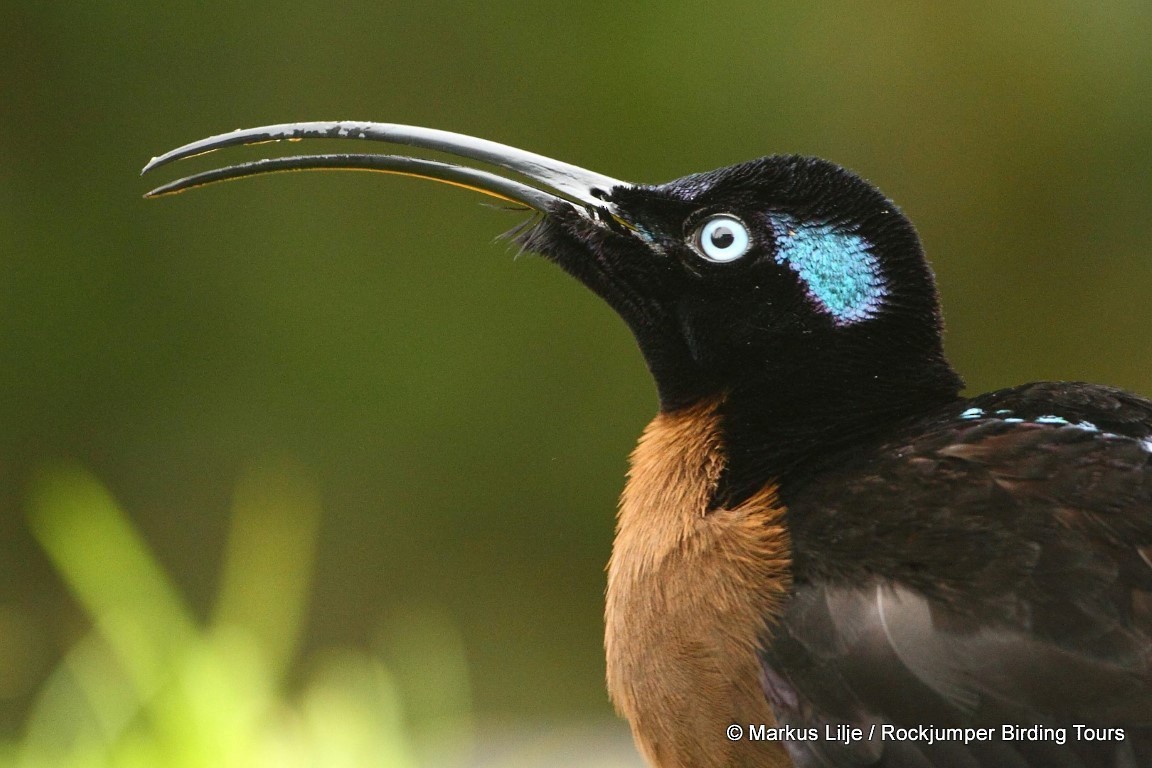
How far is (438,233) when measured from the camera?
703 centimetres

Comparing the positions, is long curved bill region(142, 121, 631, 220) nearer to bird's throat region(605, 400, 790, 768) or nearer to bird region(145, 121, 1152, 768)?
bird region(145, 121, 1152, 768)

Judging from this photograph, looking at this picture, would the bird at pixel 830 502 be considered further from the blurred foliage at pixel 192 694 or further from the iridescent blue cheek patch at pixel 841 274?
the blurred foliage at pixel 192 694

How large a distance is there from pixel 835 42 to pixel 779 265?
4.78 metres

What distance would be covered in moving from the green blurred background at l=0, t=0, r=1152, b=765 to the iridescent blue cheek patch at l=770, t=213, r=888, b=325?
4.34m

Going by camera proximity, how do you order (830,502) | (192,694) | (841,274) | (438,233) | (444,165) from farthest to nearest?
(438,233), (192,694), (444,165), (841,274), (830,502)

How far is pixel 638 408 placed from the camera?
7074 mm

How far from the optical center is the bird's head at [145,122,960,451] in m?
2.51

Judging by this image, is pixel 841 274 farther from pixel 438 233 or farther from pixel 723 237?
pixel 438 233

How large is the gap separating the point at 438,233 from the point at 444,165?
4.31 meters

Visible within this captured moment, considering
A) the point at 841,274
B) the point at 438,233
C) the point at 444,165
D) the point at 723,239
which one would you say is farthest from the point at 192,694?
the point at 438,233

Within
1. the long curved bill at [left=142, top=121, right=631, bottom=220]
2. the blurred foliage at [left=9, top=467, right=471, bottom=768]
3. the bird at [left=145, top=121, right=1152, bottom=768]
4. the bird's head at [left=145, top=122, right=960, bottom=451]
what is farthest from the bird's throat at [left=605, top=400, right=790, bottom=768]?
the blurred foliage at [left=9, top=467, right=471, bottom=768]

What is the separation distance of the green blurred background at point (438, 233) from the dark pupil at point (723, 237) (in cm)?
423

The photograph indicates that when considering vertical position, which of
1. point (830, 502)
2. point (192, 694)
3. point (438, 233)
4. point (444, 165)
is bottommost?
point (192, 694)

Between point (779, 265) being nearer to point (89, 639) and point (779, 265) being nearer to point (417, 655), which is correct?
point (417, 655)
